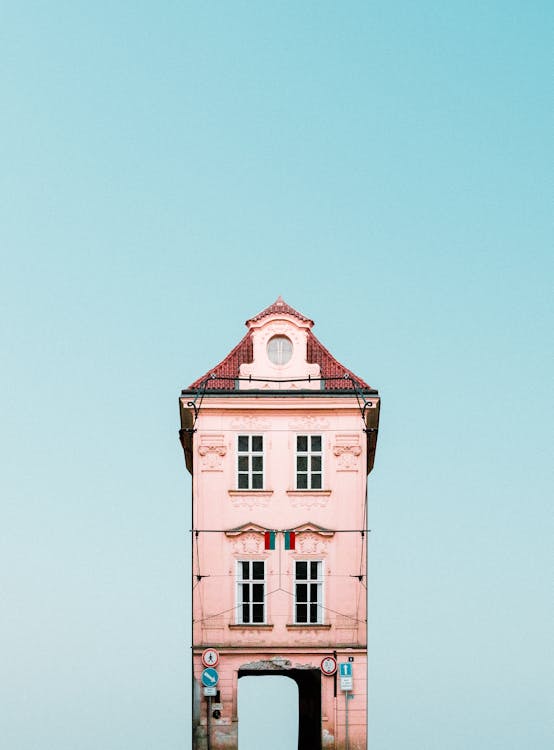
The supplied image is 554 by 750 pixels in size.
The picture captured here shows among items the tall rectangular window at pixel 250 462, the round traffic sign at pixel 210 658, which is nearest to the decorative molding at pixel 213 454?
the tall rectangular window at pixel 250 462

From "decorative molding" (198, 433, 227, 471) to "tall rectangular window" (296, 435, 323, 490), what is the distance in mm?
2713

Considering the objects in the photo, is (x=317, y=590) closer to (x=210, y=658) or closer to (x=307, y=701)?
(x=210, y=658)

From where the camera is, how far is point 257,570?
48375 millimetres

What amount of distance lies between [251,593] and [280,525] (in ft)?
8.57

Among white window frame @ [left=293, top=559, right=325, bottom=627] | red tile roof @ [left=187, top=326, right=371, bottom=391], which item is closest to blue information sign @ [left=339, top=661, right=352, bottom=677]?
white window frame @ [left=293, top=559, right=325, bottom=627]

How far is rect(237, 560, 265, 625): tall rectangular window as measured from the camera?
48188 mm

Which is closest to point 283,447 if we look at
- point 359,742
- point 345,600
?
point 345,600

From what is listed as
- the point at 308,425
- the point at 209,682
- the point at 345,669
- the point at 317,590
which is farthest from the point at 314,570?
the point at 209,682

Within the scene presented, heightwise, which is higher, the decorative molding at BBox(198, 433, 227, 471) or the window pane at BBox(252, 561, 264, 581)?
the decorative molding at BBox(198, 433, 227, 471)

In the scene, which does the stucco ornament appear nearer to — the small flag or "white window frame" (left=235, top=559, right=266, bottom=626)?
"white window frame" (left=235, top=559, right=266, bottom=626)

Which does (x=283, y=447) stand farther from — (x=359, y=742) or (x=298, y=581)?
(x=359, y=742)

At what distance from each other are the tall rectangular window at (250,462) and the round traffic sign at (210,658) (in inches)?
230

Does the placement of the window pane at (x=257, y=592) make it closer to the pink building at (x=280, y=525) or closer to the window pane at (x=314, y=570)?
the pink building at (x=280, y=525)

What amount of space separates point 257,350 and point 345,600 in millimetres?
9543
